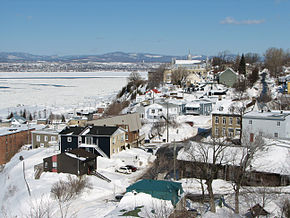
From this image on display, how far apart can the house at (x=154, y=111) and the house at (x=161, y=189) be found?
32.4 metres

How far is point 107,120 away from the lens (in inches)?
1598

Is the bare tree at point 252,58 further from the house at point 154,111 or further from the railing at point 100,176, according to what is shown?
the railing at point 100,176

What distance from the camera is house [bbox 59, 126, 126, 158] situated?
109 feet

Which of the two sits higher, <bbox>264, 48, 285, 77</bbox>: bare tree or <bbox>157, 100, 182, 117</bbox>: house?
<bbox>264, 48, 285, 77</bbox>: bare tree

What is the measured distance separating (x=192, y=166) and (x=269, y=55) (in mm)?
63953

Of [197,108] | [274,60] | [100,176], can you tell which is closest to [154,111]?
[197,108]

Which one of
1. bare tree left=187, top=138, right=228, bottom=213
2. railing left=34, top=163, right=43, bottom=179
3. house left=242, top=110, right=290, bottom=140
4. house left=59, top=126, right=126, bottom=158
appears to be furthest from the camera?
house left=59, top=126, right=126, bottom=158

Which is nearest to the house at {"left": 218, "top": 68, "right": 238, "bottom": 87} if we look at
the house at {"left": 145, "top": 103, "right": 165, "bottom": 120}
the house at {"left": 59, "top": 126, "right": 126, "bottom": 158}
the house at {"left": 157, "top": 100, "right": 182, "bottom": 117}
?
the house at {"left": 157, "top": 100, "right": 182, "bottom": 117}

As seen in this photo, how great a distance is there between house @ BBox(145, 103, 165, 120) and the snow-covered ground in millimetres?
18361

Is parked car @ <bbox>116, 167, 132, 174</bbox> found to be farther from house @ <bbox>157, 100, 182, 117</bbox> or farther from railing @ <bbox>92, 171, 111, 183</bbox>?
house @ <bbox>157, 100, 182, 117</bbox>

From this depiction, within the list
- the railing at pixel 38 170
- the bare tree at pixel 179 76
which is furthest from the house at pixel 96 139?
the bare tree at pixel 179 76

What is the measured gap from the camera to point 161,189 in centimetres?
1877

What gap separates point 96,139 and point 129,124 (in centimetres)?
615

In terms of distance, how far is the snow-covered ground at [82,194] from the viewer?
21922 mm
